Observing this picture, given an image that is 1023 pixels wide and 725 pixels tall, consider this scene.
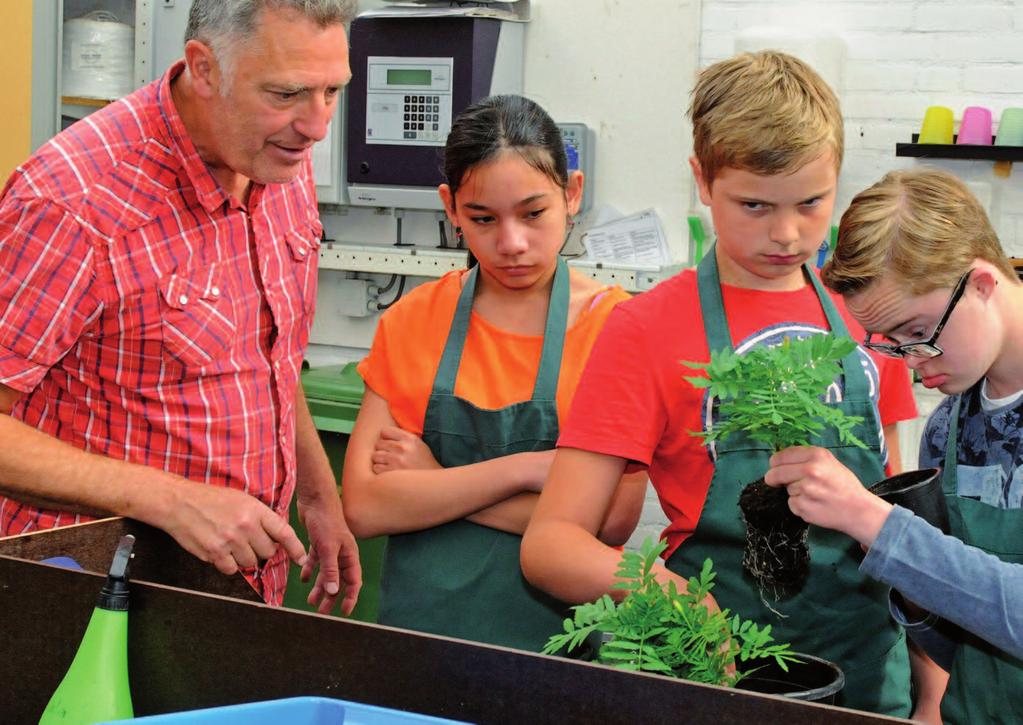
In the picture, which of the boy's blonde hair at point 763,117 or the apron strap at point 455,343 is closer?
the boy's blonde hair at point 763,117

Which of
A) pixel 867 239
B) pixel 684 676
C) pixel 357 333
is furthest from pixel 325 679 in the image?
pixel 357 333

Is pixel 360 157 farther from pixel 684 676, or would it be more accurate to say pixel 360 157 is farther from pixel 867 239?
pixel 684 676

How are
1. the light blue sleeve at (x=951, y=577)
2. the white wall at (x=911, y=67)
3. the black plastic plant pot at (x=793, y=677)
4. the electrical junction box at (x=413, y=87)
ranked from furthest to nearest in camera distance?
the electrical junction box at (x=413, y=87) < the white wall at (x=911, y=67) < the light blue sleeve at (x=951, y=577) < the black plastic plant pot at (x=793, y=677)

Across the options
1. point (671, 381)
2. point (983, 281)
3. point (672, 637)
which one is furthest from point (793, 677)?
point (983, 281)

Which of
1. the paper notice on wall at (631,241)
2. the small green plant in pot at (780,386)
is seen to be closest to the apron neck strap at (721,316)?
the small green plant in pot at (780,386)

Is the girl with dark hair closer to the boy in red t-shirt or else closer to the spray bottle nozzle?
the boy in red t-shirt

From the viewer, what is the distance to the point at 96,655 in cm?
112

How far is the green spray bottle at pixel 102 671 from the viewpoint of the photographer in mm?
1101

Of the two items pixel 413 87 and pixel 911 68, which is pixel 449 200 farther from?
pixel 911 68

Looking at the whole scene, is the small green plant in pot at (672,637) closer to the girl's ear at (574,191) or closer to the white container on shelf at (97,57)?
the girl's ear at (574,191)

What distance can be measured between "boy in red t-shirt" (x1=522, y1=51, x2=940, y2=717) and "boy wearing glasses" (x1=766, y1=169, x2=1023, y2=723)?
0.27ft

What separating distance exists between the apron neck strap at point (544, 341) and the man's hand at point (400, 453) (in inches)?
3.4

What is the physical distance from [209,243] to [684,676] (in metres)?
0.99

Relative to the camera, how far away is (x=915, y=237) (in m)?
1.36
